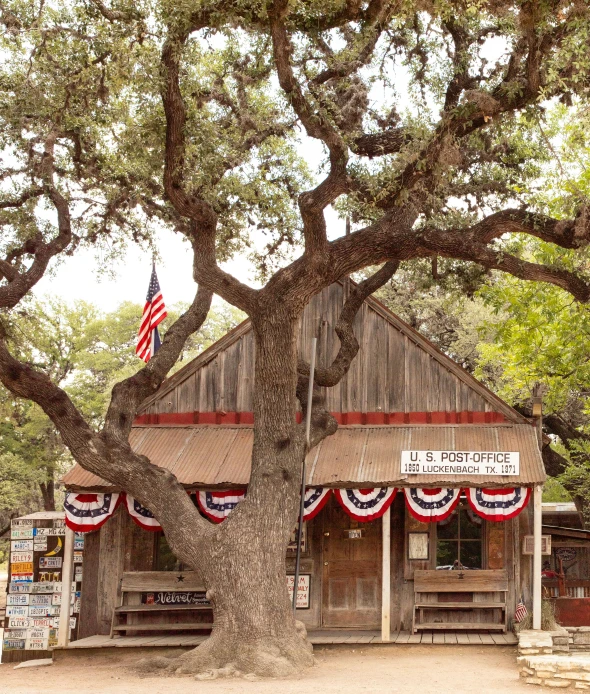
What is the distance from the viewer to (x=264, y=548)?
12539 mm

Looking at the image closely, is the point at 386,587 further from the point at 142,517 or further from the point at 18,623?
the point at 18,623

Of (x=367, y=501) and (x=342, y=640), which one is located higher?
(x=367, y=501)

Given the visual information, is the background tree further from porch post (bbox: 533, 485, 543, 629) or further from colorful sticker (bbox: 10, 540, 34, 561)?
porch post (bbox: 533, 485, 543, 629)

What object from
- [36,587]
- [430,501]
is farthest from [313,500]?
[36,587]

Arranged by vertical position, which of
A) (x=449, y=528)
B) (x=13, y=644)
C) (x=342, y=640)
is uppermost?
(x=449, y=528)

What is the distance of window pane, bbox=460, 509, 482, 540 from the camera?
16.5 metres

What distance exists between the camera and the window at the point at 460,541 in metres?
16.4

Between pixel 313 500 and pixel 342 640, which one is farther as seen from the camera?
pixel 313 500

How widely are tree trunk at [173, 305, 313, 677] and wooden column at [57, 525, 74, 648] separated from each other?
351 centimetres

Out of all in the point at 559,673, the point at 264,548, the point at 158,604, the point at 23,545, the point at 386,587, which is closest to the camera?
the point at 559,673

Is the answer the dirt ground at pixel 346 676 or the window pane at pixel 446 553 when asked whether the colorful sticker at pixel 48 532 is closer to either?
the dirt ground at pixel 346 676

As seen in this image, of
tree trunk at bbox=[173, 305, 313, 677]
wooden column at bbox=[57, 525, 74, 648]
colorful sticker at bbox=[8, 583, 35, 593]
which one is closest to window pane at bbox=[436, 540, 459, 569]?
tree trunk at bbox=[173, 305, 313, 677]

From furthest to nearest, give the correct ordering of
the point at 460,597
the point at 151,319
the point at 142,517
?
1. the point at 151,319
2. the point at 460,597
3. the point at 142,517

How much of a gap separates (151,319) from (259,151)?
402 centimetres
